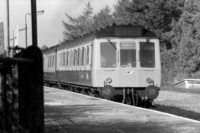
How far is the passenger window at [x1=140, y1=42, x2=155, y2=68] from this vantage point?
59.6 feet

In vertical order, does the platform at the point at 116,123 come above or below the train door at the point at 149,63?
below

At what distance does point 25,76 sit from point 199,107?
17.1m

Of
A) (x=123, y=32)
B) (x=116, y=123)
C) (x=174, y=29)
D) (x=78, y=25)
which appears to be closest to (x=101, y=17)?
(x=78, y=25)

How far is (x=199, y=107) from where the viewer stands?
790 inches

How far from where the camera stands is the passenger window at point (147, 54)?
18.2 metres

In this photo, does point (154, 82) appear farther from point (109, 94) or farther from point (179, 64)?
point (179, 64)

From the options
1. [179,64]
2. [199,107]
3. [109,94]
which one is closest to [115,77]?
[109,94]

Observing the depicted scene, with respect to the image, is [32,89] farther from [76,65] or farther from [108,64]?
[76,65]

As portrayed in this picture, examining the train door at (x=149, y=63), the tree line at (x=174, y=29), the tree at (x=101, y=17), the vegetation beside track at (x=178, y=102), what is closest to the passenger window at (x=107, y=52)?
the train door at (x=149, y=63)

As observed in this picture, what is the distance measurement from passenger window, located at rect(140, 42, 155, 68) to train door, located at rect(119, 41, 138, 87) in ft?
0.84

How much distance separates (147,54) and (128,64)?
0.89 meters

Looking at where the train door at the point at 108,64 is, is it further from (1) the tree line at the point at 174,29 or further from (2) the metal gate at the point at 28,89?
(1) the tree line at the point at 174,29

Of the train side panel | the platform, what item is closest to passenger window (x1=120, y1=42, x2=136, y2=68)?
the train side panel

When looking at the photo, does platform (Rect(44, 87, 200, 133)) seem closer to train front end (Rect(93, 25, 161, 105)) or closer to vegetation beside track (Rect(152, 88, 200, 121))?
train front end (Rect(93, 25, 161, 105))
